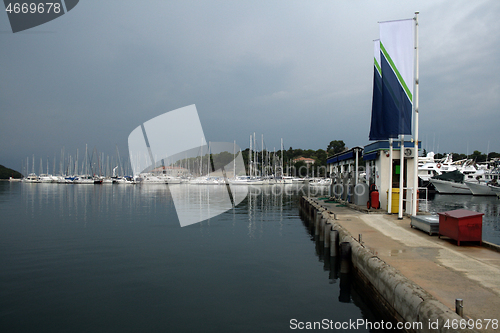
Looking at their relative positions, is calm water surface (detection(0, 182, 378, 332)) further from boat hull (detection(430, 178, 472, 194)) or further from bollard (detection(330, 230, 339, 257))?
boat hull (detection(430, 178, 472, 194))

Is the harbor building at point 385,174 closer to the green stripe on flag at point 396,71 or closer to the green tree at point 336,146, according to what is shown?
the green stripe on flag at point 396,71

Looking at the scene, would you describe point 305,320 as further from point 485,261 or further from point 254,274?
point 485,261

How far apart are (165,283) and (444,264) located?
8101 millimetres

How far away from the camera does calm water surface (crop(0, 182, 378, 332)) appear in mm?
8062

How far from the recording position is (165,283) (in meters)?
10.6

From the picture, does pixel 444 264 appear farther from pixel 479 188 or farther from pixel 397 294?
pixel 479 188

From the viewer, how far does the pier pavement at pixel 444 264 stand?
18.6ft

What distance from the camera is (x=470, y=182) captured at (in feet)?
195

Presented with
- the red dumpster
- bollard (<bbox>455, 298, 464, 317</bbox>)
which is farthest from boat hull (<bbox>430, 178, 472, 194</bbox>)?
bollard (<bbox>455, 298, 464, 317</bbox>)

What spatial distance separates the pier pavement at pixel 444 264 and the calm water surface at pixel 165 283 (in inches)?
67.7

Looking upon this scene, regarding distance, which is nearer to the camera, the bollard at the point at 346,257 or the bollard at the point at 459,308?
the bollard at the point at 459,308

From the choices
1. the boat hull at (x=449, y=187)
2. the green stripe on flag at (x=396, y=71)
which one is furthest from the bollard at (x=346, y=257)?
the boat hull at (x=449, y=187)

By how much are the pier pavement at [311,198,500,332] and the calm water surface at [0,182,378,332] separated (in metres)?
1.72

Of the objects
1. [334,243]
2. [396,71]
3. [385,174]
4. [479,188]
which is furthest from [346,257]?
[479,188]
